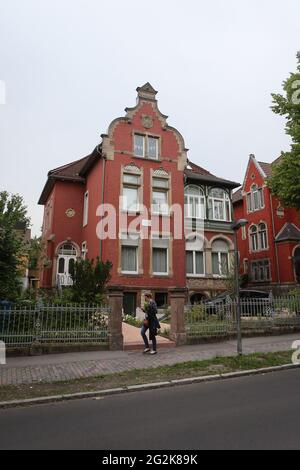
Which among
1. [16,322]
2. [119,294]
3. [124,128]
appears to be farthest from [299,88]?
[16,322]

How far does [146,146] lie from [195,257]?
8744mm

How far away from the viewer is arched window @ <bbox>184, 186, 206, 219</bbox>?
27.5 m

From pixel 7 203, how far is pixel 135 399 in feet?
29.0

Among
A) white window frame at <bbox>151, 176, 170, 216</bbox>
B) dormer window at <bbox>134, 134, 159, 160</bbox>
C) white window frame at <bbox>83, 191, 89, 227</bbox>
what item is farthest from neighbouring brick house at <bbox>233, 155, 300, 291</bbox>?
white window frame at <bbox>83, 191, 89, 227</bbox>

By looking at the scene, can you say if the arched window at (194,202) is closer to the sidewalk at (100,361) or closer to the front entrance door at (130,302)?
the front entrance door at (130,302)

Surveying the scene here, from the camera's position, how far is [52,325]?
11906 mm

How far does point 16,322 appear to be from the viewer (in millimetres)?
11617

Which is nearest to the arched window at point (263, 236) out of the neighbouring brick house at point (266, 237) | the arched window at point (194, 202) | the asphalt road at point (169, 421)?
the neighbouring brick house at point (266, 237)

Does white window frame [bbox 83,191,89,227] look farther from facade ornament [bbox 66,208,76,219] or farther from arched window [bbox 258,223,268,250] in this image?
arched window [bbox 258,223,268,250]

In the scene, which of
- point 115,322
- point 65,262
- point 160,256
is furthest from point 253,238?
point 115,322

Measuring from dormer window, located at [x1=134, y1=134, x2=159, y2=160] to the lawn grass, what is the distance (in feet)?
56.9
